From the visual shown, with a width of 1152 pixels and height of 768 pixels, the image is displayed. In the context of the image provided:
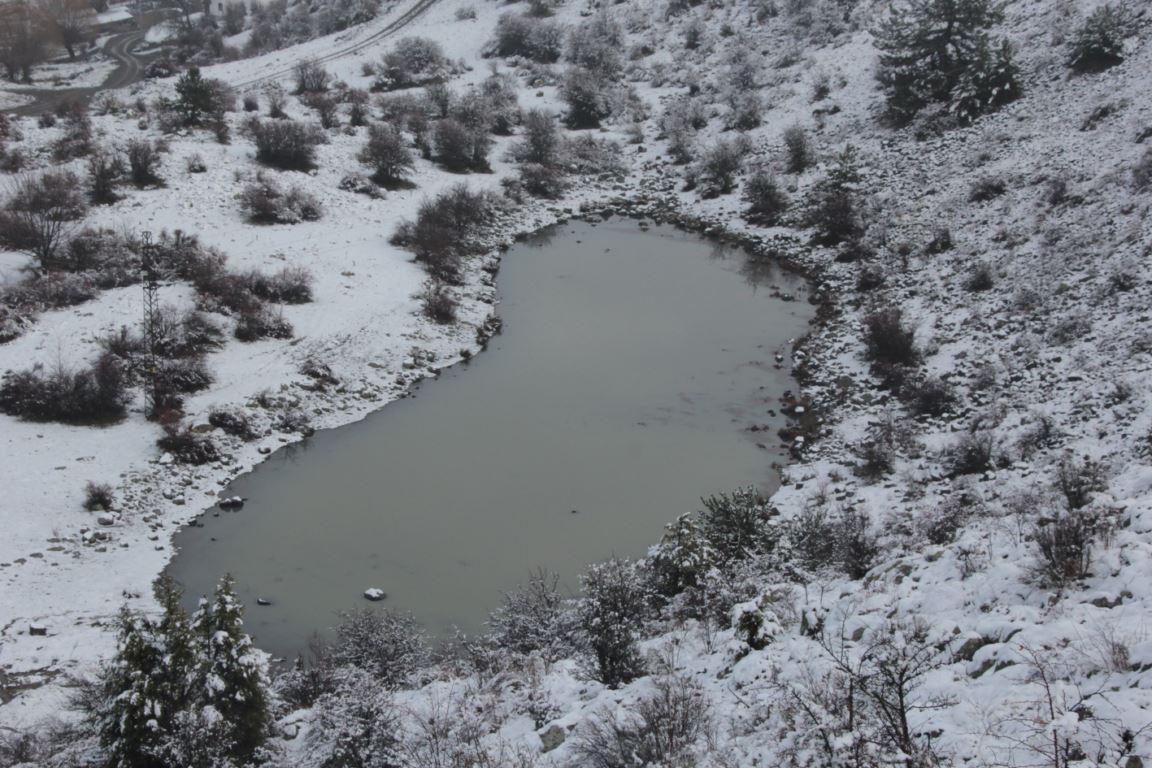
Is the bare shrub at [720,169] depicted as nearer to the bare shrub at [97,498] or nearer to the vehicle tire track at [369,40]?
the vehicle tire track at [369,40]

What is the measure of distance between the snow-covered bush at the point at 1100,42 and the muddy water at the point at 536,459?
13686 millimetres

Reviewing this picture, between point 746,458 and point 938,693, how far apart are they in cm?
1158

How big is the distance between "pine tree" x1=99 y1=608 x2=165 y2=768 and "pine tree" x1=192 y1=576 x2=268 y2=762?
16.9 inches

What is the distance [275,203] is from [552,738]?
2505cm

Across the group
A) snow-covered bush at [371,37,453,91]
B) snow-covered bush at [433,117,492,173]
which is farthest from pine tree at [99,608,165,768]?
snow-covered bush at [371,37,453,91]

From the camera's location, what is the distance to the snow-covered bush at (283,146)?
102ft

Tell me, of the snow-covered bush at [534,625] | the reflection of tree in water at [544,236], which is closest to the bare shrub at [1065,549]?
the snow-covered bush at [534,625]

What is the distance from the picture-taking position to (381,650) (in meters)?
10.8

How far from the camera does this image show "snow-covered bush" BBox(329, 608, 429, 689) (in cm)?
1054

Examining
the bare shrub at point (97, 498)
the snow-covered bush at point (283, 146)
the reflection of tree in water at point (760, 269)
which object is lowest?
A: the bare shrub at point (97, 498)

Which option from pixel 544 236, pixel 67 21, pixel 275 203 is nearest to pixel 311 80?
pixel 275 203

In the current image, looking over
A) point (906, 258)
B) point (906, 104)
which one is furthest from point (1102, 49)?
point (906, 258)

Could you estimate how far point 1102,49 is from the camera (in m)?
26.8

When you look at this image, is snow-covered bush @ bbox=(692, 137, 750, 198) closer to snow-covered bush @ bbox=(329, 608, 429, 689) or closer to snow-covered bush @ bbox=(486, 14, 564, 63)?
snow-covered bush @ bbox=(486, 14, 564, 63)
